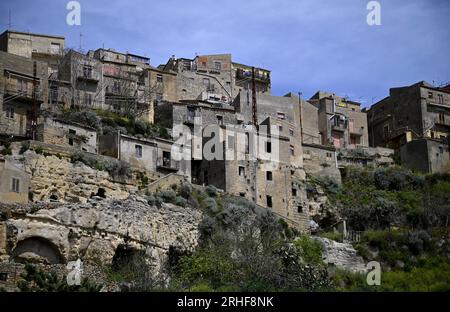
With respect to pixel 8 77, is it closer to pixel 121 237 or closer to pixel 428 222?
pixel 121 237

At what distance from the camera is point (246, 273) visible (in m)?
41.5

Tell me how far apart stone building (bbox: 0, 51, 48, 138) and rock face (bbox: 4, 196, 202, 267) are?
9.56 m

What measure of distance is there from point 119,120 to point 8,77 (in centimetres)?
859

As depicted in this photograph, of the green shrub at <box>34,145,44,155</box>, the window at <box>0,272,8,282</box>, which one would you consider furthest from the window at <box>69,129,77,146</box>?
the window at <box>0,272,8,282</box>

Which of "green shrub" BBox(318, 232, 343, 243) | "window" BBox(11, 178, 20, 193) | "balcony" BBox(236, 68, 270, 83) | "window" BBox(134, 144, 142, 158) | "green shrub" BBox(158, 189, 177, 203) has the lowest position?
"green shrub" BBox(318, 232, 343, 243)

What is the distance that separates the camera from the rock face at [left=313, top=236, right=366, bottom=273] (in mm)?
51281

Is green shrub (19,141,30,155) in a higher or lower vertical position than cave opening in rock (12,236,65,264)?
higher

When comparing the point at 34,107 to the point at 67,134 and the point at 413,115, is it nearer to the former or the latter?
the point at 67,134

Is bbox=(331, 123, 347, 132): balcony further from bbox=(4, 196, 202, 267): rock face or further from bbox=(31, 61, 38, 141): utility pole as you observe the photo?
bbox=(4, 196, 202, 267): rock face

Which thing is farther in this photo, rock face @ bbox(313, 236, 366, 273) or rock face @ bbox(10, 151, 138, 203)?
rock face @ bbox(313, 236, 366, 273)

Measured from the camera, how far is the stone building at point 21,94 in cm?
5119

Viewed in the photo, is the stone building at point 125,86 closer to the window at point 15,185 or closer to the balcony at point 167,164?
the balcony at point 167,164

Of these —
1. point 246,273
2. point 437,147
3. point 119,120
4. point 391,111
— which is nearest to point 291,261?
point 246,273

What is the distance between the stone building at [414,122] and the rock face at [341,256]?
19.9m
